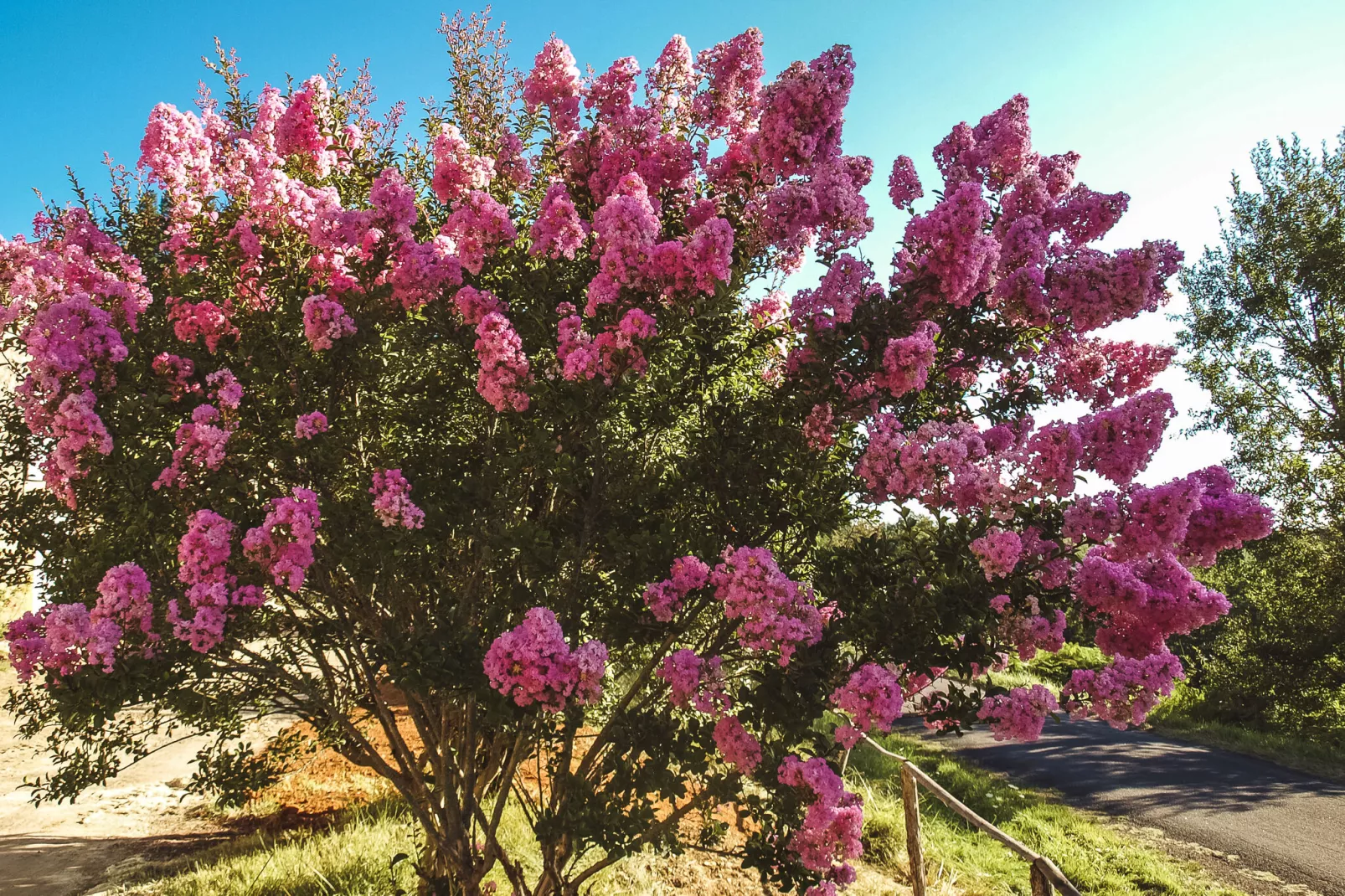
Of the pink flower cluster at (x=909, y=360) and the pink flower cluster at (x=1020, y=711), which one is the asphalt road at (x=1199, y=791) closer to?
the pink flower cluster at (x=1020, y=711)

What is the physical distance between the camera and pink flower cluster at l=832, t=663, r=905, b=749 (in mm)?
3066

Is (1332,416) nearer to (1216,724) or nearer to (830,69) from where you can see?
(1216,724)

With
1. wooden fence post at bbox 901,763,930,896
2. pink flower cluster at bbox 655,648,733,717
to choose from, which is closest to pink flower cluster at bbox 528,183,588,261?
pink flower cluster at bbox 655,648,733,717

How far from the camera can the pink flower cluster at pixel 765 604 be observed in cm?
327

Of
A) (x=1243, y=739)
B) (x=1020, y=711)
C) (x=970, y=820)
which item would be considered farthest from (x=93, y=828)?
(x=1243, y=739)

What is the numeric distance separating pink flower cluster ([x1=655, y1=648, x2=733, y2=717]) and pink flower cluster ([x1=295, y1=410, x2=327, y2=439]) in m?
2.01

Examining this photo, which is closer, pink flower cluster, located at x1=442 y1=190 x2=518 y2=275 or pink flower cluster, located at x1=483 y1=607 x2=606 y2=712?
pink flower cluster, located at x1=483 y1=607 x2=606 y2=712

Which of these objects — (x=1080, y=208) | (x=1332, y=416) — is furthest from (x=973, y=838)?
(x=1332, y=416)

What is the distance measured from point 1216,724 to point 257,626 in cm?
1792

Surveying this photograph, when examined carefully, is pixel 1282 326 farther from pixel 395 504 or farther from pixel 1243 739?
pixel 395 504

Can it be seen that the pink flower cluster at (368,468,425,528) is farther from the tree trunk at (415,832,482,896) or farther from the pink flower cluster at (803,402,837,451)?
the tree trunk at (415,832,482,896)

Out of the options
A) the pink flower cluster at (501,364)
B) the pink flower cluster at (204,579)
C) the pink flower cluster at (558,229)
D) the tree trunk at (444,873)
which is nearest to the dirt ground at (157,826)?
the tree trunk at (444,873)

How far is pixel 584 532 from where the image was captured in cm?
392

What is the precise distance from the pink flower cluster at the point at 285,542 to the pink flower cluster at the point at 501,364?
97 centimetres
